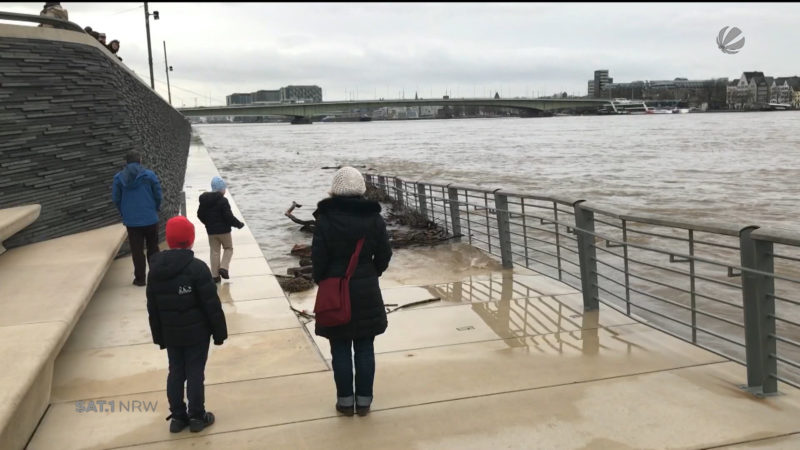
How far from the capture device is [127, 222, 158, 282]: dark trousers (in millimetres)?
7531

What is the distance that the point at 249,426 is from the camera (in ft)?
13.6

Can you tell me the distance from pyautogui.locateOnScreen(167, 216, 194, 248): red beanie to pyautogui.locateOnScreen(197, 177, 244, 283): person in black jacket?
146 inches

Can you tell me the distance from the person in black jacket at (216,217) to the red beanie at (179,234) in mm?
3707

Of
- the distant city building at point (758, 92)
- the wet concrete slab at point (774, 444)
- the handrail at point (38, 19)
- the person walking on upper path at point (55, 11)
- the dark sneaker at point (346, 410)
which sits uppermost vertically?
the distant city building at point (758, 92)

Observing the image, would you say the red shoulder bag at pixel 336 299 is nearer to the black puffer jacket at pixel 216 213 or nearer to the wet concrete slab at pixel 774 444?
the wet concrete slab at pixel 774 444

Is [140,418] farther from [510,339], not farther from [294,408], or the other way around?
[510,339]

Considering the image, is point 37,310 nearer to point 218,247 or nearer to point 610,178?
point 218,247

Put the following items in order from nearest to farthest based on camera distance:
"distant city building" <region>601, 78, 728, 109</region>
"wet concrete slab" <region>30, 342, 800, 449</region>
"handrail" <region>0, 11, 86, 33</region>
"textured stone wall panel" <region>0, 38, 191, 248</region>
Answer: "wet concrete slab" <region>30, 342, 800, 449</region> < "textured stone wall panel" <region>0, 38, 191, 248</region> < "handrail" <region>0, 11, 86, 33</region> < "distant city building" <region>601, 78, 728, 109</region>

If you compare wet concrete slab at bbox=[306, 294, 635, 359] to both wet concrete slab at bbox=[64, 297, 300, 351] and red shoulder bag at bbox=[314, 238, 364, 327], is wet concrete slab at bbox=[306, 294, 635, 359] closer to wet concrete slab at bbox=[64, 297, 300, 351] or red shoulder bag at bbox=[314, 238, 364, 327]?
wet concrete slab at bbox=[64, 297, 300, 351]

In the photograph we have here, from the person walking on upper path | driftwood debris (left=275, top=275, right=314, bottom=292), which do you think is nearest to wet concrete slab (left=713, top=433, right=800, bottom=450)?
driftwood debris (left=275, top=275, right=314, bottom=292)

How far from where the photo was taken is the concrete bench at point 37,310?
12.4 ft

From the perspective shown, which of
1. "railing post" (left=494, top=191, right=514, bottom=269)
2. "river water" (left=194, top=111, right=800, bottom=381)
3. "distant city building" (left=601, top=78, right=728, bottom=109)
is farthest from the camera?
"distant city building" (left=601, top=78, right=728, bottom=109)

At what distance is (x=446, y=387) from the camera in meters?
4.70

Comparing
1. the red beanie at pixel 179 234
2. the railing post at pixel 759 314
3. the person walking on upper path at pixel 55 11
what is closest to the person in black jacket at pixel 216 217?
the red beanie at pixel 179 234
